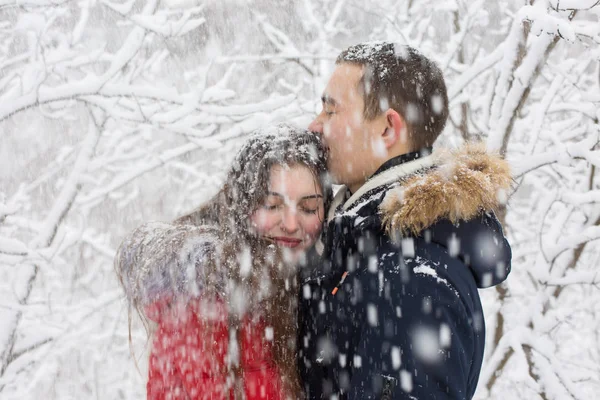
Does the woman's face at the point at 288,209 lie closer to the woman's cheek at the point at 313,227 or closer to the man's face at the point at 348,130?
the woman's cheek at the point at 313,227

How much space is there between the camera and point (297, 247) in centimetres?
233

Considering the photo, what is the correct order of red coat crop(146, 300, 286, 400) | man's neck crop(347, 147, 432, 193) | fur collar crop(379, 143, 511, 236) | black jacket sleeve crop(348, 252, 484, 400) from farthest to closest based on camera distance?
1. man's neck crop(347, 147, 432, 193)
2. red coat crop(146, 300, 286, 400)
3. fur collar crop(379, 143, 511, 236)
4. black jacket sleeve crop(348, 252, 484, 400)

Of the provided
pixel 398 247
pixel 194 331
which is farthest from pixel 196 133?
pixel 398 247

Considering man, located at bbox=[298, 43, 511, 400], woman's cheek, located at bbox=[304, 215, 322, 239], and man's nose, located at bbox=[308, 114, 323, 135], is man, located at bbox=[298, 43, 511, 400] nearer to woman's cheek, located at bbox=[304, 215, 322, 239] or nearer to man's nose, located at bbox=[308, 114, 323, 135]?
man's nose, located at bbox=[308, 114, 323, 135]

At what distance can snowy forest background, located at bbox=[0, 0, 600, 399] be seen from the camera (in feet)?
10.3

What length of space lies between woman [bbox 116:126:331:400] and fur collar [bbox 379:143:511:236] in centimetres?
51

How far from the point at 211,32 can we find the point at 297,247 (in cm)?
655

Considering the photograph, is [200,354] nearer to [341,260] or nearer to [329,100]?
[341,260]

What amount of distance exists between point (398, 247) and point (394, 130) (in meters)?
0.60

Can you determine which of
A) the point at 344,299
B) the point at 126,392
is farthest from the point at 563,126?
the point at 126,392

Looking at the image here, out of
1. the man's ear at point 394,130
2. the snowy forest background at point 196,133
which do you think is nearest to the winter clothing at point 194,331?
the man's ear at point 394,130

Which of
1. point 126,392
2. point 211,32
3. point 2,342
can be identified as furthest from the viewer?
point 211,32

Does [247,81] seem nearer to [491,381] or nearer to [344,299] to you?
[491,381]

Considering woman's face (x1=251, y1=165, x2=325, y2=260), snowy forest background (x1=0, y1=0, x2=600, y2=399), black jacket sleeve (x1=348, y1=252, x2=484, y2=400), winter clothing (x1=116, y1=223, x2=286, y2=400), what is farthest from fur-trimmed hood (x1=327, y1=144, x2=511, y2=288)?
snowy forest background (x1=0, y1=0, x2=600, y2=399)
